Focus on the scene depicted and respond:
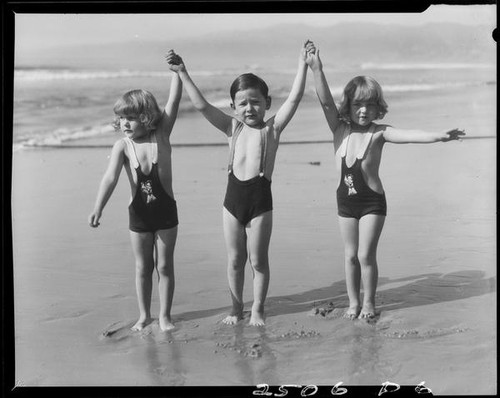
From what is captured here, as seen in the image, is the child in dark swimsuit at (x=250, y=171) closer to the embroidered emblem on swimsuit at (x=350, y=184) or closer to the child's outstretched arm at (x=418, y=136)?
the embroidered emblem on swimsuit at (x=350, y=184)

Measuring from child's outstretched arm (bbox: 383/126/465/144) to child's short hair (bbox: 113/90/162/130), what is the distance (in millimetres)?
1297

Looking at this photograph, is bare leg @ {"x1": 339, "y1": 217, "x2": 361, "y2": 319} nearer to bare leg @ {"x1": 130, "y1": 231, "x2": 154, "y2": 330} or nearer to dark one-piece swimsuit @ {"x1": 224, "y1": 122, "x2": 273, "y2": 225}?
dark one-piece swimsuit @ {"x1": 224, "y1": 122, "x2": 273, "y2": 225}

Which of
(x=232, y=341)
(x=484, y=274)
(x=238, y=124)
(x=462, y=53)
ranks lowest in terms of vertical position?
(x=232, y=341)

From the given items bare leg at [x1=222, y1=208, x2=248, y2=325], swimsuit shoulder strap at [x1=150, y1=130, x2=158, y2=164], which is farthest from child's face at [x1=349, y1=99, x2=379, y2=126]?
swimsuit shoulder strap at [x1=150, y1=130, x2=158, y2=164]

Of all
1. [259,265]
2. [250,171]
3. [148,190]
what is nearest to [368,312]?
[259,265]

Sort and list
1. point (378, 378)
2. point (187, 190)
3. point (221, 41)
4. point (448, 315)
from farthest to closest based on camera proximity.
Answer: point (187, 190), point (221, 41), point (448, 315), point (378, 378)

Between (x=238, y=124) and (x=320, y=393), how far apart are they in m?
1.55

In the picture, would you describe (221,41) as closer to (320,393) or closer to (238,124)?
(238,124)

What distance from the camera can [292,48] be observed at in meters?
4.59

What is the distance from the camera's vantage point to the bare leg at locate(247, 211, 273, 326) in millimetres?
4215

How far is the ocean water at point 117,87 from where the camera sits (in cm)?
468

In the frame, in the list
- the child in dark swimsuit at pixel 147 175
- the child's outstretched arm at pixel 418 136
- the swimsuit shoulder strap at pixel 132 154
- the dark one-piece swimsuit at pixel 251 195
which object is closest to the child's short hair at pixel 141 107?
the child in dark swimsuit at pixel 147 175

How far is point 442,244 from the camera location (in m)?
4.72

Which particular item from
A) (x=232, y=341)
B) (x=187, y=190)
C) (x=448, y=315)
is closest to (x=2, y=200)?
(x=187, y=190)
